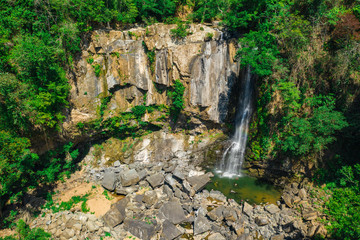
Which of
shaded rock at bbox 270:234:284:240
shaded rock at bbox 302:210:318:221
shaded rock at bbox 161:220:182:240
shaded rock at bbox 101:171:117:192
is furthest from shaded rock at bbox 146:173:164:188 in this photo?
shaded rock at bbox 302:210:318:221

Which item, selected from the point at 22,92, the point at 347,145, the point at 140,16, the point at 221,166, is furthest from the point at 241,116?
the point at 22,92

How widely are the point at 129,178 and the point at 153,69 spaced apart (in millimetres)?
9723

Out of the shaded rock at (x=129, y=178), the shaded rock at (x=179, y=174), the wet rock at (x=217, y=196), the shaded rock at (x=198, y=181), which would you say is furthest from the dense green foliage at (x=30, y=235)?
the wet rock at (x=217, y=196)

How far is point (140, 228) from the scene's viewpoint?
11.1 meters

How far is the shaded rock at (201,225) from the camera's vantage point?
11.3 meters

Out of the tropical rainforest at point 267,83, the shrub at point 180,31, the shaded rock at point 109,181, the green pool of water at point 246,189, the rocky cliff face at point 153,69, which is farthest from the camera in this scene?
the shrub at point 180,31

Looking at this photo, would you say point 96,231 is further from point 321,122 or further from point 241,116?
point 321,122

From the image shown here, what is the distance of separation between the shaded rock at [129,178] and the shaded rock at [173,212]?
3.50 m

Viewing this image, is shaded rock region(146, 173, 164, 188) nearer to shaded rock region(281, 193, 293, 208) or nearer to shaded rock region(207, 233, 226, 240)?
shaded rock region(207, 233, 226, 240)

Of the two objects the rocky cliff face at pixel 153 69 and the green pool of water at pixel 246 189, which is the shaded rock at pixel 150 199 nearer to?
the green pool of water at pixel 246 189

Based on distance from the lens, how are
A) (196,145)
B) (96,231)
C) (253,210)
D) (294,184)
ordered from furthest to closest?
1. (196,145)
2. (294,184)
3. (253,210)
4. (96,231)

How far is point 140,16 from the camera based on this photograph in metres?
17.9

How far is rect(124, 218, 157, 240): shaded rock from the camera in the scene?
11000mm

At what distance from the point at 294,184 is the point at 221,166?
5.73 metres
